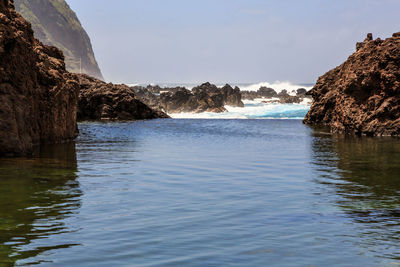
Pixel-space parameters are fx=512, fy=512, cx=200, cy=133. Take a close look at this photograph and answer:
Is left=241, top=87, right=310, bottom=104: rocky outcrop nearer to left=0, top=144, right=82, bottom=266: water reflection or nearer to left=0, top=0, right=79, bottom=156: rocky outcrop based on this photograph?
left=0, top=0, right=79, bottom=156: rocky outcrop

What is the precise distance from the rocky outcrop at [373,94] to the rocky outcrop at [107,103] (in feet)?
82.4

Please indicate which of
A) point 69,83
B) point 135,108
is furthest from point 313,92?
point 69,83

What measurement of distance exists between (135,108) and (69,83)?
32404mm

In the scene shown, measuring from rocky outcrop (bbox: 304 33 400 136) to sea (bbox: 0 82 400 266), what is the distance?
16346 millimetres

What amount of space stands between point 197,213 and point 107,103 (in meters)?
47.7

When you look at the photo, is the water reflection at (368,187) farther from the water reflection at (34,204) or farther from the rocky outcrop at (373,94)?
the rocky outcrop at (373,94)

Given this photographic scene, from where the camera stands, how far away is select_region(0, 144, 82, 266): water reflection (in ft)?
21.7

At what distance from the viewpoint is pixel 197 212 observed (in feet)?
29.5

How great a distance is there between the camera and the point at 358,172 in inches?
603

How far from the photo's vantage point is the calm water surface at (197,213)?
20.9ft

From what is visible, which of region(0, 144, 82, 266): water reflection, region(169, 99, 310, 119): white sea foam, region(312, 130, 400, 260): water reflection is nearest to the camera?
region(0, 144, 82, 266): water reflection

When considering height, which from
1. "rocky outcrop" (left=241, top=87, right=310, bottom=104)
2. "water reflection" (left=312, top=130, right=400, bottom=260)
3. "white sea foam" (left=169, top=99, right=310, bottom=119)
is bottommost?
"water reflection" (left=312, top=130, right=400, bottom=260)

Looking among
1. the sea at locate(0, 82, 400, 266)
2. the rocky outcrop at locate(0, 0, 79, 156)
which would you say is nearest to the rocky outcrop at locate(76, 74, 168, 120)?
the rocky outcrop at locate(0, 0, 79, 156)

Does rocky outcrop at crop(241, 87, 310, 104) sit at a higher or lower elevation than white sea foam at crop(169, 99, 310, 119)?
higher
